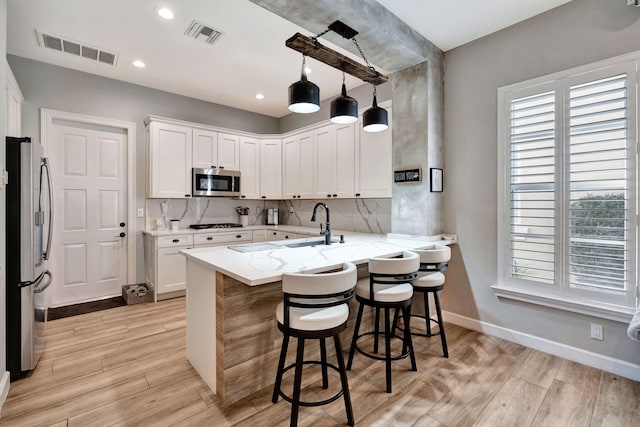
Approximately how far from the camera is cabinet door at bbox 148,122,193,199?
4191 mm

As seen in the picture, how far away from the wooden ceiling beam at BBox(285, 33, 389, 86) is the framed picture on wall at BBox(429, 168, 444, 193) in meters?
1.06

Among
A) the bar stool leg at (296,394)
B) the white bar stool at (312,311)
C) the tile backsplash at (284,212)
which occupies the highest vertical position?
the tile backsplash at (284,212)

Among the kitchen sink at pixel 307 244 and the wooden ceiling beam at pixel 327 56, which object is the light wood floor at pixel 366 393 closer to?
the kitchen sink at pixel 307 244

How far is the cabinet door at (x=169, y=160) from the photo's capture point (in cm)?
419

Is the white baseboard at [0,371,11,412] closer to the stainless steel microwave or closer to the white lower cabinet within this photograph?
the white lower cabinet

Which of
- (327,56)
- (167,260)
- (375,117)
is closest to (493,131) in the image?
(375,117)

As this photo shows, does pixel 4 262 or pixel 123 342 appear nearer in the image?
pixel 4 262

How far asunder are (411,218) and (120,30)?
3442mm

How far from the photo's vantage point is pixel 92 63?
3.67m

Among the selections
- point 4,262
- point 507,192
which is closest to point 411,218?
point 507,192

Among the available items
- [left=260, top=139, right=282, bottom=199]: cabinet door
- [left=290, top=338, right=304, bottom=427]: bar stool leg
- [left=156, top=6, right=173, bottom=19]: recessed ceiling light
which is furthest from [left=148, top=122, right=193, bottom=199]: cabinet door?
[left=290, top=338, right=304, bottom=427]: bar stool leg

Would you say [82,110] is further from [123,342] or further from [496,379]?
[496,379]

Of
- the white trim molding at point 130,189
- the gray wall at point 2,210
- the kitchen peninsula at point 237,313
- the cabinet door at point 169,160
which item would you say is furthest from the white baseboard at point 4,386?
the cabinet door at point 169,160

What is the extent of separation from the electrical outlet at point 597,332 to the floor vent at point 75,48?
5308 millimetres
